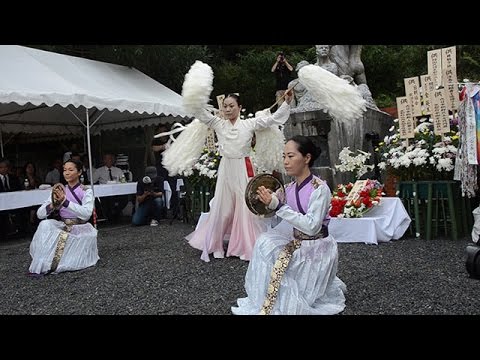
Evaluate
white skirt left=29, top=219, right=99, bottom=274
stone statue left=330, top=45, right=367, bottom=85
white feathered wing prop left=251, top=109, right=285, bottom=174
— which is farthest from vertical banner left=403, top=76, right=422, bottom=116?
white skirt left=29, top=219, right=99, bottom=274

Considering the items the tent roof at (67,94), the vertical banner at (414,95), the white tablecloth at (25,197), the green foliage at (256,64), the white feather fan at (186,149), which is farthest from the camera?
the green foliage at (256,64)

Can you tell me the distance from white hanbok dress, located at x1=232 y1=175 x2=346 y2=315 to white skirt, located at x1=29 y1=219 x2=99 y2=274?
241 centimetres

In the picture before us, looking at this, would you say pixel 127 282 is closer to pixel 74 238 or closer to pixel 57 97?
pixel 74 238

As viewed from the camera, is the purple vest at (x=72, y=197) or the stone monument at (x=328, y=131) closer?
the purple vest at (x=72, y=197)

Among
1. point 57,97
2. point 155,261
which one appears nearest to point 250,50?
point 57,97

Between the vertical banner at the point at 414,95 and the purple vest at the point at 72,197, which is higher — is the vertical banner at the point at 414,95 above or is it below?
above

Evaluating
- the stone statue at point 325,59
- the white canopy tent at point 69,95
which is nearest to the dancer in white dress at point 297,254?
the white canopy tent at point 69,95

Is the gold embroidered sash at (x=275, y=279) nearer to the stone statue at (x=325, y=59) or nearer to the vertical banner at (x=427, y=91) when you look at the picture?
the vertical banner at (x=427, y=91)

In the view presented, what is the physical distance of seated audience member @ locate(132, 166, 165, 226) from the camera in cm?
852

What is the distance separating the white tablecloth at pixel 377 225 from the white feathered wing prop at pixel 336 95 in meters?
2.25

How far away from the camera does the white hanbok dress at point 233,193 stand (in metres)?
5.16

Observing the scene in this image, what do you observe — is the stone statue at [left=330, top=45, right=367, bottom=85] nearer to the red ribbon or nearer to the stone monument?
the stone monument

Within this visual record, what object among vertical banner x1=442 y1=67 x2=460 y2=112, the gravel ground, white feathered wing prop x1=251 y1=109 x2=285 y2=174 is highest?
vertical banner x1=442 y1=67 x2=460 y2=112

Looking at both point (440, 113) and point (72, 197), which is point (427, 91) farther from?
point (72, 197)
